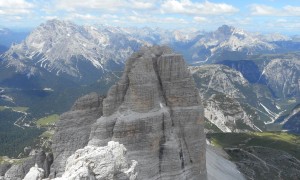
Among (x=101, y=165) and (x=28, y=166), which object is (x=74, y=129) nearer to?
(x=28, y=166)

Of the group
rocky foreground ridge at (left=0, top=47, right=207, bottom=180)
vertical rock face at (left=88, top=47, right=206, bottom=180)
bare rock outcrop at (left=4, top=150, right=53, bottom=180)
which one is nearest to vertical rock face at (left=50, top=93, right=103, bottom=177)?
rocky foreground ridge at (left=0, top=47, right=207, bottom=180)

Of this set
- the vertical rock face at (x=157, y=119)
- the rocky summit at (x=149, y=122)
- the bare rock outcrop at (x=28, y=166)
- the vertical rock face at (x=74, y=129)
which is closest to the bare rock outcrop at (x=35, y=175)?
the vertical rock face at (x=74, y=129)

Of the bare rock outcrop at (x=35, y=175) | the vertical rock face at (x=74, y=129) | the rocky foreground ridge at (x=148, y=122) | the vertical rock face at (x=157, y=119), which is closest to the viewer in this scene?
the bare rock outcrop at (x=35, y=175)

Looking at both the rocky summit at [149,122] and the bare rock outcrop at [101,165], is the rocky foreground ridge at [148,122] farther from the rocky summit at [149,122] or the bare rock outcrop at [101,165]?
the bare rock outcrop at [101,165]

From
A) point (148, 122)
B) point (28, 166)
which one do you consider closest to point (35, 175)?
point (28, 166)

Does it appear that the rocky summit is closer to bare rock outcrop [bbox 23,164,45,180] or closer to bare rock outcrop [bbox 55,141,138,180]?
bare rock outcrop [bbox 23,164,45,180]

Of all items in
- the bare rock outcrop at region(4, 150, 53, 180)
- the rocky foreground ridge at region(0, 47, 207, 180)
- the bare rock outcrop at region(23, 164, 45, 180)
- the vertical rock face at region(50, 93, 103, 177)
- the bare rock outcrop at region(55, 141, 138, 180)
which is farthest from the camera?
the bare rock outcrop at region(4, 150, 53, 180)

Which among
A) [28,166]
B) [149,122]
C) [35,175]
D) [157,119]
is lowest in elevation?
[28,166]
